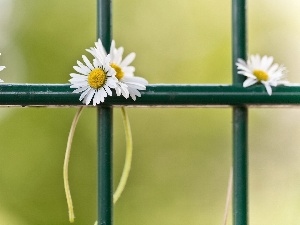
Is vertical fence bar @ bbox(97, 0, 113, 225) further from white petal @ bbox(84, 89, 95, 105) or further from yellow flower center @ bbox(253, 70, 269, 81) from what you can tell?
yellow flower center @ bbox(253, 70, 269, 81)

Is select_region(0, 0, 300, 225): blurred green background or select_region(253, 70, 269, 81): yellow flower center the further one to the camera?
select_region(0, 0, 300, 225): blurred green background

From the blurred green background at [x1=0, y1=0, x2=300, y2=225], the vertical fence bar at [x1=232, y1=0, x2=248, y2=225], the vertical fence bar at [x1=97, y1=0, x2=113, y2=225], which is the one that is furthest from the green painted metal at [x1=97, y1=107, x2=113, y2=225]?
the blurred green background at [x1=0, y1=0, x2=300, y2=225]

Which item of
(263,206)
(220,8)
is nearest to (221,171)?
(263,206)

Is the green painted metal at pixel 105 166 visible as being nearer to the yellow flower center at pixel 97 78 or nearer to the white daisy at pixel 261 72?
the yellow flower center at pixel 97 78

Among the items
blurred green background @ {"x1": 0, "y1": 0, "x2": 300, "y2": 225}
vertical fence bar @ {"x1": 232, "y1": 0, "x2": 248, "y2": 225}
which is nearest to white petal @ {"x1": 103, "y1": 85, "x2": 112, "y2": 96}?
vertical fence bar @ {"x1": 232, "y1": 0, "x2": 248, "y2": 225}

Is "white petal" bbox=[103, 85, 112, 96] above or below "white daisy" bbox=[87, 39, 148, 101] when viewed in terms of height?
below

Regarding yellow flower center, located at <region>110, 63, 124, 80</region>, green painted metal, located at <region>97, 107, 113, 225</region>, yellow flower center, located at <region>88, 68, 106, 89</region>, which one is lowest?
green painted metal, located at <region>97, 107, 113, 225</region>

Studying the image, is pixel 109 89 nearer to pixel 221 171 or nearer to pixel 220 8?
pixel 221 171

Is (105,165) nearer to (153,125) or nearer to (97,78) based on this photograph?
(97,78)
